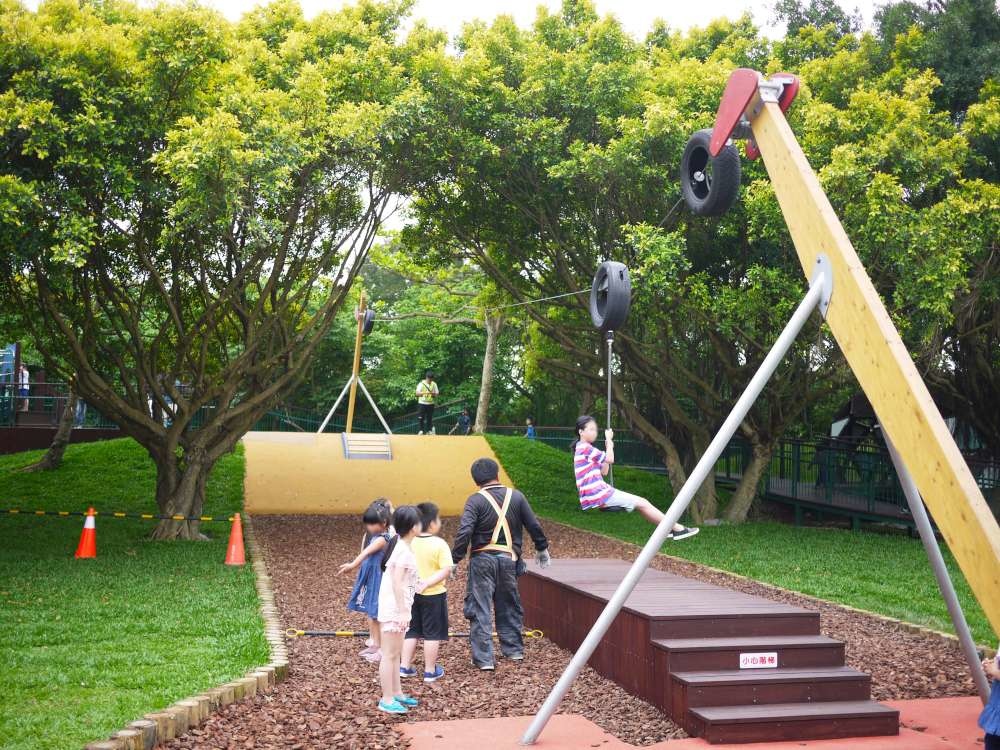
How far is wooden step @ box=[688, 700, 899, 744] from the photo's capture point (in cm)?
636

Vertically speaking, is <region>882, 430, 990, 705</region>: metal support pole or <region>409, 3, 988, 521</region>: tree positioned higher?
<region>409, 3, 988, 521</region>: tree

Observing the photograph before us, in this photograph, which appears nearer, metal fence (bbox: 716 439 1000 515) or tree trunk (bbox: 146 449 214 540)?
tree trunk (bbox: 146 449 214 540)

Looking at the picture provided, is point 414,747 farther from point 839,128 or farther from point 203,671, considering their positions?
point 839,128

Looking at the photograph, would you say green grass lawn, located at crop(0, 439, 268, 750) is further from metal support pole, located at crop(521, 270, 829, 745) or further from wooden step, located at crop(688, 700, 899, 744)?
wooden step, located at crop(688, 700, 899, 744)

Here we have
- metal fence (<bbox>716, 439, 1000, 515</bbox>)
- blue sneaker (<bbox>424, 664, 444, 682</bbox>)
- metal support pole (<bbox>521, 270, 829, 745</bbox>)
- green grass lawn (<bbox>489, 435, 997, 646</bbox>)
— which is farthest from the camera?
metal fence (<bbox>716, 439, 1000, 515</bbox>)

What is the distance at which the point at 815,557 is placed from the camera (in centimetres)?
1567

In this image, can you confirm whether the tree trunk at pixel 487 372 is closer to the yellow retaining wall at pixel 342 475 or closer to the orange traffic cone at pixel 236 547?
Answer: the yellow retaining wall at pixel 342 475

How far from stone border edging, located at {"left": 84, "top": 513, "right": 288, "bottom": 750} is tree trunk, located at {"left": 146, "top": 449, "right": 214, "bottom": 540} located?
24.2 feet

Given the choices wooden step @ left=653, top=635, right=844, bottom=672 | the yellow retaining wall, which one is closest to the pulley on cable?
wooden step @ left=653, top=635, right=844, bottom=672

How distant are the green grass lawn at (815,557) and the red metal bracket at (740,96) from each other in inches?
223

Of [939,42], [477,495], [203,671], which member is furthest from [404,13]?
[203,671]

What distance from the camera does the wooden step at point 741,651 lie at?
6875 mm

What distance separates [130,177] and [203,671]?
8.44m

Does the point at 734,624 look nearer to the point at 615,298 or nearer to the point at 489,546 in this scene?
the point at 489,546
